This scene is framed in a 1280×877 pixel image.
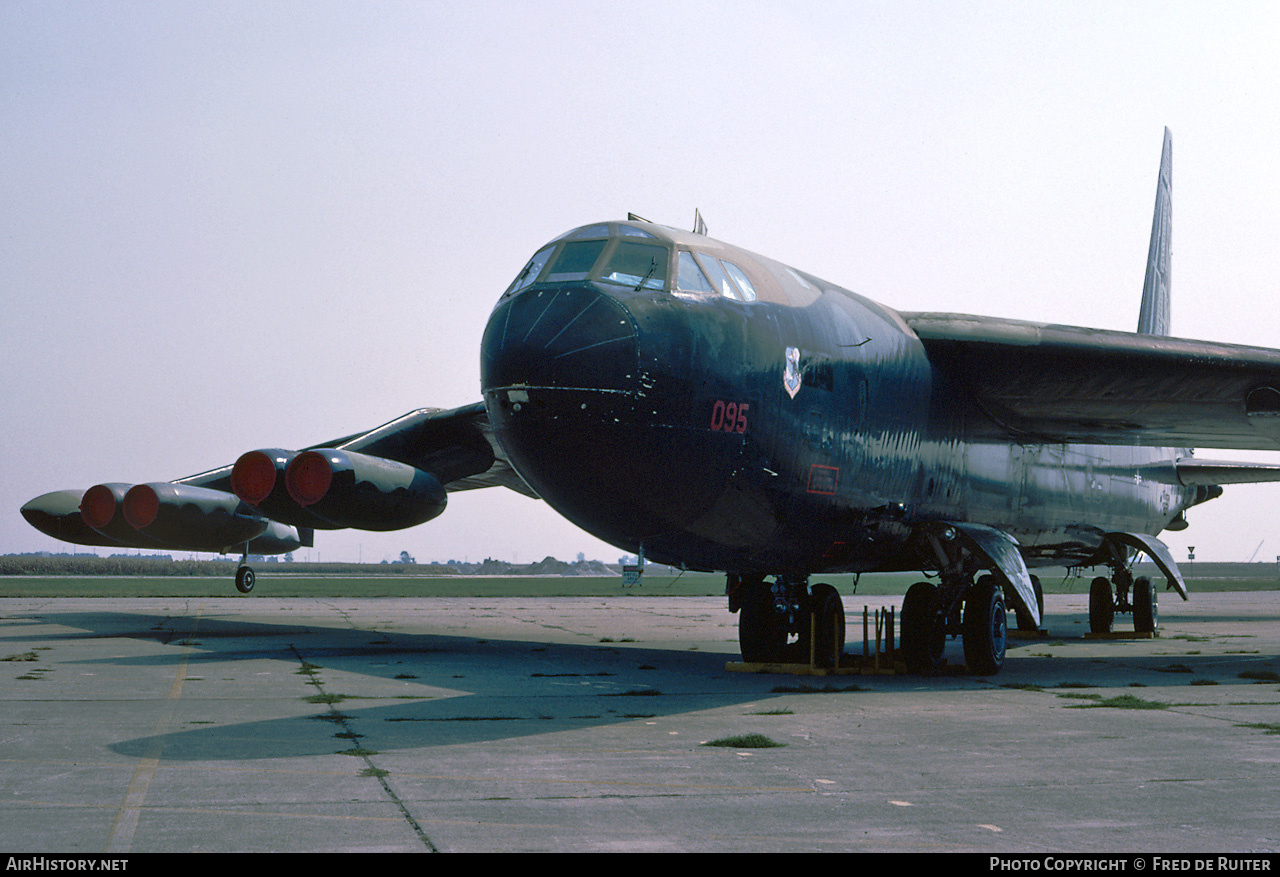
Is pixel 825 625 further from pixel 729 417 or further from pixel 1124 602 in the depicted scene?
pixel 1124 602

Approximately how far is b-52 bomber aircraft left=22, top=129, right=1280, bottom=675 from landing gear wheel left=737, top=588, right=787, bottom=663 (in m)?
0.03

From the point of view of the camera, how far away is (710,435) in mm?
10188

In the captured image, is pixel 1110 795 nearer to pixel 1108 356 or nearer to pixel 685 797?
pixel 685 797

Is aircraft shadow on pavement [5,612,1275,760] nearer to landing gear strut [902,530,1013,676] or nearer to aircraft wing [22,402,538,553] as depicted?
landing gear strut [902,530,1013,676]

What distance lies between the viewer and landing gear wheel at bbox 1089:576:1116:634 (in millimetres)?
22359

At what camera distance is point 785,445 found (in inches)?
437

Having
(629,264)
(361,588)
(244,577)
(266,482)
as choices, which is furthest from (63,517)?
(361,588)

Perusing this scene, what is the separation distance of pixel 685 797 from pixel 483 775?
1.40 metres

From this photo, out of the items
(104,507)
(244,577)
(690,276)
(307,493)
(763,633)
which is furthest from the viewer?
(244,577)

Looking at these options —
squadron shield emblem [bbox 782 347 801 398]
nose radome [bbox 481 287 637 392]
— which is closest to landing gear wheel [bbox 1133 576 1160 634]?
squadron shield emblem [bbox 782 347 801 398]

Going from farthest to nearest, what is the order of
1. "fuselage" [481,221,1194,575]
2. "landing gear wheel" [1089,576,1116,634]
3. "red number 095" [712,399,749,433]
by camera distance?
"landing gear wheel" [1089,576,1116,634] → "red number 095" [712,399,749,433] → "fuselage" [481,221,1194,575]


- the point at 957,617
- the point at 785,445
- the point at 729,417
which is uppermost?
the point at 729,417

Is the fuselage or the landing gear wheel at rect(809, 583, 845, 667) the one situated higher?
the fuselage

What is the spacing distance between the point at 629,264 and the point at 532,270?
1038 millimetres
